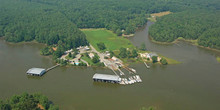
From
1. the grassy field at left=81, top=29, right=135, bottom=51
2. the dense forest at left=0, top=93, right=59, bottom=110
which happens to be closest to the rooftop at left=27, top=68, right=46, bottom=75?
the dense forest at left=0, top=93, right=59, bottom=110

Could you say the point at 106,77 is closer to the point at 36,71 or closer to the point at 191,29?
the point at 36,71

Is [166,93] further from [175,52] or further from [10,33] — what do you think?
[10,33]

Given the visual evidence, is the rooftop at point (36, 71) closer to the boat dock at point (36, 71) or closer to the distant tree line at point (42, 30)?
the boat dock at point (36, 71)

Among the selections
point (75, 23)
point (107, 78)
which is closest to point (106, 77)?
point (107, 78)

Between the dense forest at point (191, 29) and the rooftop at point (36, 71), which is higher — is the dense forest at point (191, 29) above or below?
above

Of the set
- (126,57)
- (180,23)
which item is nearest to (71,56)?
(126,57)

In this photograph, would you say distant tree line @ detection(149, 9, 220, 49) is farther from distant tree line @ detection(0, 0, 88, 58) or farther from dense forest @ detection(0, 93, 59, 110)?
dense forest @ detection(0, 93, 59, 110)

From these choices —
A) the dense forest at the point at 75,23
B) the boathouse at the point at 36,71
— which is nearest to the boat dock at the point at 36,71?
the boathouse at the point at 36,71
